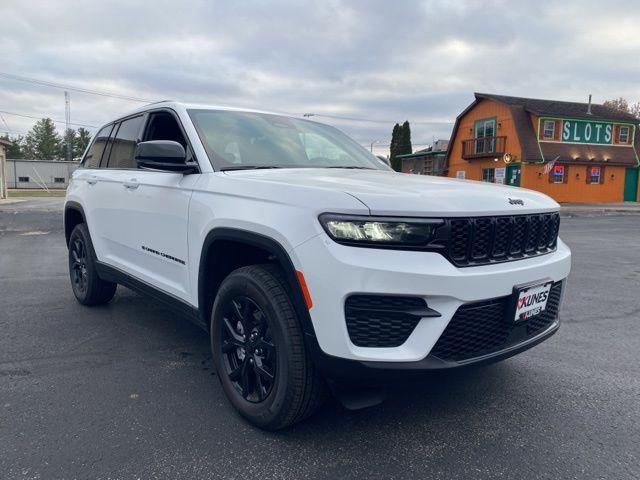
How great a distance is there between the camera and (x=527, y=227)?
2.61 m

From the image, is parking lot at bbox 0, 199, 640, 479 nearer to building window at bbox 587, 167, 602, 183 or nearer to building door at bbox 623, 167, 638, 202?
building window at bbox 587, 167, 602, 183

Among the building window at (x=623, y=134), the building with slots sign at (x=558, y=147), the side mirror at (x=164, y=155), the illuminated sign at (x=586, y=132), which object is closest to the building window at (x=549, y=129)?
the building with slots sign at (x=558, y=147)

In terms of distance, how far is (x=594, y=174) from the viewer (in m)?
32.3

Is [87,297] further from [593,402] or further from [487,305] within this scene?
[593,402]

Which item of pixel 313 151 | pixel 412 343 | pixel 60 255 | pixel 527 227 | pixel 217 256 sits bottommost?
pixel 60 255

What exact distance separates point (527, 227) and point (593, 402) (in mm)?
1255

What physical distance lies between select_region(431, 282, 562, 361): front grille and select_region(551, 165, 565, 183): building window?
3145 centimetres

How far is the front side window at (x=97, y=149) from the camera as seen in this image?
15.7 ft

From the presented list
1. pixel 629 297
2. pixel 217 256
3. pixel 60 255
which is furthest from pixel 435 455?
pixel 60 255

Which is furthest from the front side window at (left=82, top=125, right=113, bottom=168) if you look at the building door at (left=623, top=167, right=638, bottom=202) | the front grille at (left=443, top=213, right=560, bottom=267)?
the building door at (left=623, top=167, right=638, bottom=202)

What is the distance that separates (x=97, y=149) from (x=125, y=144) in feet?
2.83

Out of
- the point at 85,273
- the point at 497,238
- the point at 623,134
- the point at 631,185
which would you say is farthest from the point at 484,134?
the point at 497,238

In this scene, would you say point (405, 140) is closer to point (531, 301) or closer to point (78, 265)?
point (78, 265)

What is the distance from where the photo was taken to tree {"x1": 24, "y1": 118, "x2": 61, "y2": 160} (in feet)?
309
